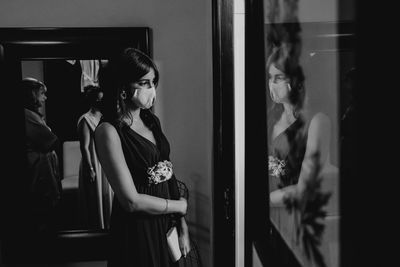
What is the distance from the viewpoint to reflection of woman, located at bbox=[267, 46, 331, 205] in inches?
18.5

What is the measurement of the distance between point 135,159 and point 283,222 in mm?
993

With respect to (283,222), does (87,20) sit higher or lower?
higher

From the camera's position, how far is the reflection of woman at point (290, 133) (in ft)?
1.54

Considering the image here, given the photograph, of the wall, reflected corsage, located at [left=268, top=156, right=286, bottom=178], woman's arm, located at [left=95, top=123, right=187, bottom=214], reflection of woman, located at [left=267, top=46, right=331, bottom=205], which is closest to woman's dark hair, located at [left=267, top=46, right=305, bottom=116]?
reflection of woman, located at [left=267, top=46, right=331, bottom=205]

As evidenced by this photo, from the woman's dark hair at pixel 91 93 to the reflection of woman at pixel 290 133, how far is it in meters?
1.66

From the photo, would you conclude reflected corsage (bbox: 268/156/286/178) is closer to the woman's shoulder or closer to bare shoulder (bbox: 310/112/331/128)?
bare shoulder (bbox: 310/112/331/128)

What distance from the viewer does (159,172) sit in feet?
5.31

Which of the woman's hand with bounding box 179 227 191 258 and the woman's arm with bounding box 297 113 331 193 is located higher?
the woman's arm with bounding box 297 113 331 193

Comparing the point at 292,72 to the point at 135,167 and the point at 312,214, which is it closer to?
the point at 312,214

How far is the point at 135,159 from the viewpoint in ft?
5.20

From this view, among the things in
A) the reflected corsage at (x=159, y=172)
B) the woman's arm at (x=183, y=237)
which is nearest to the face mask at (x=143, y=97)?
the reflected corsage at (x=159, y=172)

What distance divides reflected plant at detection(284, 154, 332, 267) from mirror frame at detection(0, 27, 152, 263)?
5.85 ft
